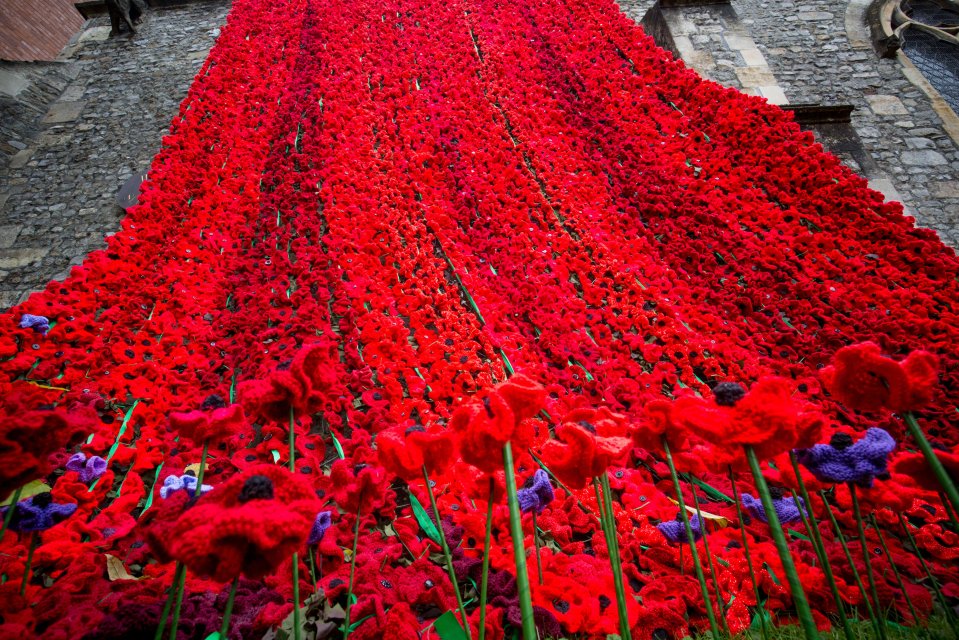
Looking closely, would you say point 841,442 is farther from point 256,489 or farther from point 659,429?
point 256,489

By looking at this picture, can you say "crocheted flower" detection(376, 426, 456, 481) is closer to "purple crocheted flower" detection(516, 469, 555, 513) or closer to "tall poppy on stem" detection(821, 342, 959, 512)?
"purple crocheted flower" detection(516, 469, 555, 513)

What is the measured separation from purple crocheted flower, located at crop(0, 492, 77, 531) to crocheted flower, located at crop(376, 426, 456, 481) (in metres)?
0.76

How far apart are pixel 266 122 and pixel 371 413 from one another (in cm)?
240

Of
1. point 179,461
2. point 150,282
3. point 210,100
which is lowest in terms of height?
point 179,461

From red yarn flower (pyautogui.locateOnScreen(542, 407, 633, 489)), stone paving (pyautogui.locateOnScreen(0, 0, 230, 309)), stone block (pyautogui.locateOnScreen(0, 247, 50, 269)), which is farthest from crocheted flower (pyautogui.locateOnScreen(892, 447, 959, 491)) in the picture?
stone block (pyautogui.locateOnScreen(0, 247, 50, 269))

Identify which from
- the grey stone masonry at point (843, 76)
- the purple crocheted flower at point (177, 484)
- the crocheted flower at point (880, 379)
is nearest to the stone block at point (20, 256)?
the purple crocheted flower at point (177, 484)

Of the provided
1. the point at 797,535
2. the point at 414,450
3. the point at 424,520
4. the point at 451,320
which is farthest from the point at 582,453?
the point at 451,320

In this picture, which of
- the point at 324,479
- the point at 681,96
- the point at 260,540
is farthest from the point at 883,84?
the point at 260,540

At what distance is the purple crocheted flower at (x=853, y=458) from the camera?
81cm

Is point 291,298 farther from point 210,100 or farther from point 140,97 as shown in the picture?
point 140,97

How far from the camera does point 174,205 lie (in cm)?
261

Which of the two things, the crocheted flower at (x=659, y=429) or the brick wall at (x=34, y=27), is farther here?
the brick wall at (x=34, y=27)

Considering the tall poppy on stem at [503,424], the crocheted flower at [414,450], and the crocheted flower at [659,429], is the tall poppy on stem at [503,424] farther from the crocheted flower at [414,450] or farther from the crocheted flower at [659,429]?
the crocheted flower at [659,429]

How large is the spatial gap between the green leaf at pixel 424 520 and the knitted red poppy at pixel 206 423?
71cm
